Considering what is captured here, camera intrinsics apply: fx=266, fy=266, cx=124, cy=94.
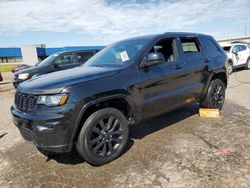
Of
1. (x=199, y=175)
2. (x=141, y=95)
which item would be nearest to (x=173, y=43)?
(x=141, y=95)

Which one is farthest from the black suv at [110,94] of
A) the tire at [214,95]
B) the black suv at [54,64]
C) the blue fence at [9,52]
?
the blue fence at [9,52]

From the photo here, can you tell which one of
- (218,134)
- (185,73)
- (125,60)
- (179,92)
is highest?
(125,60)

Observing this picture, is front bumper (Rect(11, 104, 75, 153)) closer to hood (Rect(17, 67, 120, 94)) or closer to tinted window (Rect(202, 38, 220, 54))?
hood (Rect(17, 67, 120, 94))

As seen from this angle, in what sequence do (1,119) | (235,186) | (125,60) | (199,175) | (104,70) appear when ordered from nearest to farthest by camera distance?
(235,186) < (199,175) < (104,70) < (125,60) < (1,119)

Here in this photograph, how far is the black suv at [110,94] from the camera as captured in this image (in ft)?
11.2

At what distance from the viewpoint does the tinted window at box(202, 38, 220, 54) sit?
5.86 m

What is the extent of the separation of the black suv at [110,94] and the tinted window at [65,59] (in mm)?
5883

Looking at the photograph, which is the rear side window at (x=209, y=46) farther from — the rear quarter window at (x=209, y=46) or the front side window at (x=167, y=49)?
the front side window at (x=167, y=49)

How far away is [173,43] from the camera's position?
201 inches

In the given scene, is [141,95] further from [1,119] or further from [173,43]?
[1,119]

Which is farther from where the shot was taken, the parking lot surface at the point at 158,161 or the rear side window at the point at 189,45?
the rear side window at the point at 189,45

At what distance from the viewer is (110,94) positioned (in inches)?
148

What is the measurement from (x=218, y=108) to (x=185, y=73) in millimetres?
1751

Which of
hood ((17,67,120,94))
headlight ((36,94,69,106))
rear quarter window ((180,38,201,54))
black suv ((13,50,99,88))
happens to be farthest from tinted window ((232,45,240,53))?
headlight ((36,94,69,106))
